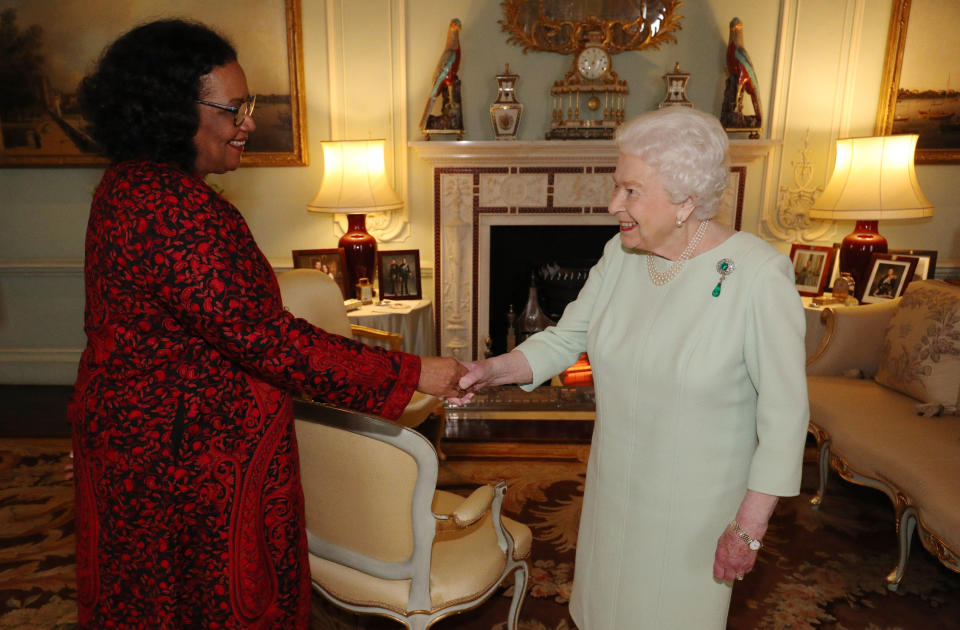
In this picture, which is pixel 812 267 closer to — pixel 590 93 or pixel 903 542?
pixel 590 93

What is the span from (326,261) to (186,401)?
281cm

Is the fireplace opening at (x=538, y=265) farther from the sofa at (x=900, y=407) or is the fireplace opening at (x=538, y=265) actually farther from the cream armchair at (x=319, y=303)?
the sofa at (x=900, y=407)

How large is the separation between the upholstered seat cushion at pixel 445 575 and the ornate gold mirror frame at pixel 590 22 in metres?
3.28

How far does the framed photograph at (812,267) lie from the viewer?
3955 mm

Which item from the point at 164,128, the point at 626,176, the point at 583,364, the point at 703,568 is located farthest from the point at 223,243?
the point at 583,364

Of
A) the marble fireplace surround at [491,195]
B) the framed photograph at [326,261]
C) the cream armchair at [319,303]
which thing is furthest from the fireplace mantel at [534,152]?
the cream armchair at [319,303]

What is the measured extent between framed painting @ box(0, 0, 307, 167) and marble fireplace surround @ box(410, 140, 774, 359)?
0.94 meters

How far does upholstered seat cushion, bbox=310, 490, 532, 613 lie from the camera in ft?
5.11

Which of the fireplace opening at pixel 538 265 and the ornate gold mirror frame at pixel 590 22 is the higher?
the ornate gold mirror frame at pixel 590 22

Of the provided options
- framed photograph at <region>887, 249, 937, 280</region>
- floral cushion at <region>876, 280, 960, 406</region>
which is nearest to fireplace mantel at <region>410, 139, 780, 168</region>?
framed photograph at <region>887, 249, 937, 280</region>

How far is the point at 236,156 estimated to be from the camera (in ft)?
4.36

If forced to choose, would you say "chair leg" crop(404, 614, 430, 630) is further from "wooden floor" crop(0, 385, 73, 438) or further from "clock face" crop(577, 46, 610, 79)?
"clock face" crop(577, 46, 610, 79)

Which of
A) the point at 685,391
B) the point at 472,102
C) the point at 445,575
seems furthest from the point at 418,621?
the point at 472,102

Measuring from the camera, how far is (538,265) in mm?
4535
